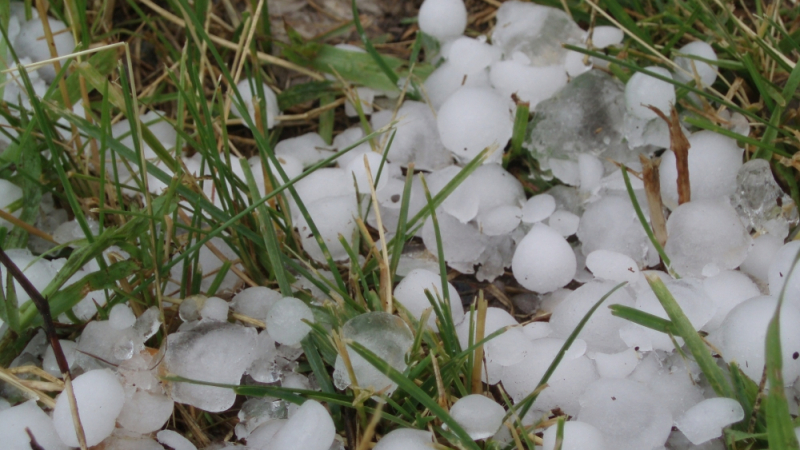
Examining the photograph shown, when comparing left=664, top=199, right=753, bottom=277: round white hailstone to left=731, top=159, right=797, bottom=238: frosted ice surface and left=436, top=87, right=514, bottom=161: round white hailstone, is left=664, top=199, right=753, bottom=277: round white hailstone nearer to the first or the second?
left=731, top=159, right=797, bottom=238: frosted ice surface

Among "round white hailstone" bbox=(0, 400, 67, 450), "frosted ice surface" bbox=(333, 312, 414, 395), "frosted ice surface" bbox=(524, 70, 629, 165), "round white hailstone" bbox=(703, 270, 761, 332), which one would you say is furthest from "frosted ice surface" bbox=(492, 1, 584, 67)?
"round white hailstone" bbox=(0, 400, 67, 450)

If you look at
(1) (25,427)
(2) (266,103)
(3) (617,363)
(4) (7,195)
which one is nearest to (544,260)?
(3) (617,363)

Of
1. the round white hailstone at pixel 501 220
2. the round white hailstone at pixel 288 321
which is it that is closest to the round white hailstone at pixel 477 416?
the round white hailstone at pixel 288 321

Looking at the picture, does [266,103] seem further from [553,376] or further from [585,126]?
[553,376]

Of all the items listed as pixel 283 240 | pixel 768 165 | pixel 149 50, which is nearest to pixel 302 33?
pixel 149 50

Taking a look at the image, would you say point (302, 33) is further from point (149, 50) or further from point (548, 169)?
point (548, 169)

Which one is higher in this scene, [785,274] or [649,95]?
[649,95]
